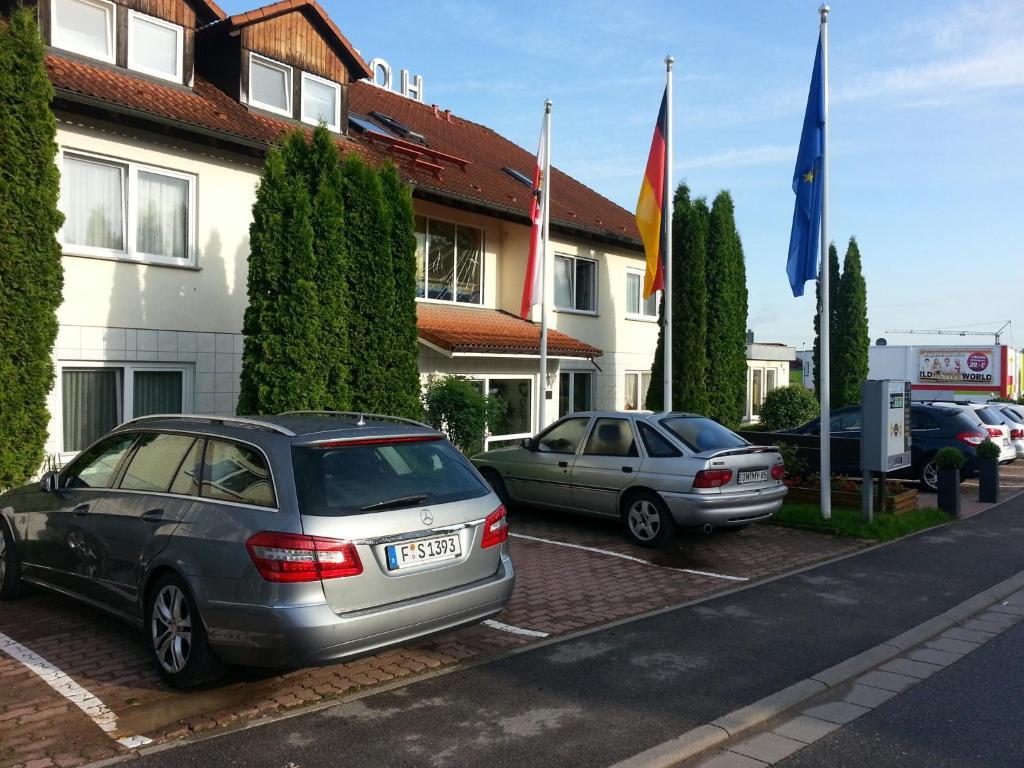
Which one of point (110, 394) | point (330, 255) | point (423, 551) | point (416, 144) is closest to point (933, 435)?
point (330, 255)

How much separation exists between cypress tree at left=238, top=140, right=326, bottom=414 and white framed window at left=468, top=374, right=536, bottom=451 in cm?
603

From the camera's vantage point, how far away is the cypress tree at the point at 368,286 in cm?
1209

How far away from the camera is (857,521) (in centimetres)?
1074

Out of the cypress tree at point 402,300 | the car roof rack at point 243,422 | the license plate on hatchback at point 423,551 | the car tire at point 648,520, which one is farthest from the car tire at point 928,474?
the car roof rack at point 243,422

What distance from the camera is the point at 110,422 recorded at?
11.6 meters

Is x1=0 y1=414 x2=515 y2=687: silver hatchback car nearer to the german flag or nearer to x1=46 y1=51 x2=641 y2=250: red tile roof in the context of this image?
x1=46 y1=51 x2=641 y2=250: red tile roof

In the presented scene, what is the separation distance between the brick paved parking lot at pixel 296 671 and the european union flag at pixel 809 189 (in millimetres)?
3827

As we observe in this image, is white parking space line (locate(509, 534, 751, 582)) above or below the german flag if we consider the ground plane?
below

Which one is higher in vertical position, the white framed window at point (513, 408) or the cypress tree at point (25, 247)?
the cypress tree at point (25, 247)

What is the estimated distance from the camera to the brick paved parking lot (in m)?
4.50

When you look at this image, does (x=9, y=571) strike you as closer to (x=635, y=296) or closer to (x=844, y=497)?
(x=844, y=497)

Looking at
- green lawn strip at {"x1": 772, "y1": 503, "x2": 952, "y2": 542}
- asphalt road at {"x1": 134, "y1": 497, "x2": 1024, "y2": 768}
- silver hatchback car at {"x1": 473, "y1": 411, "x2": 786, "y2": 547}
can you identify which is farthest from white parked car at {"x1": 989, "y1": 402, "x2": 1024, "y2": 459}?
asphalt road at {"x1": 134, "y1": 497, "x2": 1024, "y2": 768}

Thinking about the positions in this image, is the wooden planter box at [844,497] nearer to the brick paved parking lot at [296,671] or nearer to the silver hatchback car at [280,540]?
the brick paved parking lot at [296,671]

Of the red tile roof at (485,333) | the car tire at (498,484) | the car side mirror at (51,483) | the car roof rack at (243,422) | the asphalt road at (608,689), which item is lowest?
the asphalt road at (608,689)
